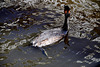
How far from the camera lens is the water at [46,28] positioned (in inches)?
232

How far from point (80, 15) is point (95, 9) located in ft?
5.33

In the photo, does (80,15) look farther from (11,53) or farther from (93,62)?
(11,53)

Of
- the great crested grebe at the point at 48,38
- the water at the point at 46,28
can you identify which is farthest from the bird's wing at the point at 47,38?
the water at the point at 46,28

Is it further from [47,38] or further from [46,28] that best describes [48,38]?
[46,28]

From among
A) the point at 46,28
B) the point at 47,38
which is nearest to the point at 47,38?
the point at 47,38

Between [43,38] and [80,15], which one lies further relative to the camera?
[80,15]

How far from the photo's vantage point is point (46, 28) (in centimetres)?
794

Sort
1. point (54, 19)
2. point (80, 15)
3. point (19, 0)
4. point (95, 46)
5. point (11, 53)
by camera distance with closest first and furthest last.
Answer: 1. point (11, 53)
2. point (95, 46)
3. point (54, 19)
4. point (80, 15)
5. point (19, 0)

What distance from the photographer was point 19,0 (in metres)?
11.4

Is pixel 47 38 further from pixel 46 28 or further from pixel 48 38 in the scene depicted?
pixel 46 28

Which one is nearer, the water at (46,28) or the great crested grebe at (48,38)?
the water at (46,28)

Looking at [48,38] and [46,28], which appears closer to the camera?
[48,38]

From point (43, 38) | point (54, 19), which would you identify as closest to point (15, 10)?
point (54, 19)

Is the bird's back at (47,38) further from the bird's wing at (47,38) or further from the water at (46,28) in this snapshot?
the water at (46,28)
